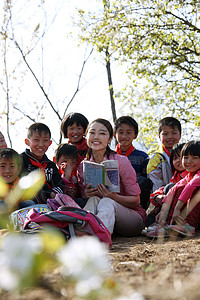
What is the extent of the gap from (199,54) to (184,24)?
763 mm

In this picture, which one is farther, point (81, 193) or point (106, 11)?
point (106, 11)

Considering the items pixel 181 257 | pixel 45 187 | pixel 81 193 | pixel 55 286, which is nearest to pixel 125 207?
pixel 81 193

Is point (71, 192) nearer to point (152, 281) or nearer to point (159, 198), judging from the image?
point (159, 198)

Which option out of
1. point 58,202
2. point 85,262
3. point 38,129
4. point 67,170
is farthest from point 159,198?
point 85,262

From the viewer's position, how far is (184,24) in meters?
8.12

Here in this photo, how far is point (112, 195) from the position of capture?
3.31 meters

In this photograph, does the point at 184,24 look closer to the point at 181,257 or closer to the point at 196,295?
the point at 181,257

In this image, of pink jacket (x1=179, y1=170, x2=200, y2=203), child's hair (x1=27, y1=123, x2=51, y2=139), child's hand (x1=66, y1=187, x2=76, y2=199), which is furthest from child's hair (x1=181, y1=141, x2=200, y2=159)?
child's hair (x1=27, y1=123, x2=51, y2=139)

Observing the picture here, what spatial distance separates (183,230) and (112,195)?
0.70 metres

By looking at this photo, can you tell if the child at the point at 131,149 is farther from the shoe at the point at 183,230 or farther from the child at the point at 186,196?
the shoe at the point at 183,230

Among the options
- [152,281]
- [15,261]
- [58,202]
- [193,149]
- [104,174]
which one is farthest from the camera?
[193,149]

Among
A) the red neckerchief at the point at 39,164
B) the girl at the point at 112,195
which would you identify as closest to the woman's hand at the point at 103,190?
the girl at the point at 112,195

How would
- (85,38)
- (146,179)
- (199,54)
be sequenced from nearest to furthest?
1. (146,179)
2. (199,54)
3. (85,38)

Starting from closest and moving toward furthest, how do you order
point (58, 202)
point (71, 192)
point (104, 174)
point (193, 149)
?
point (58, 202) → point (104, 174) → point (193, 149) → point (71, 192)
